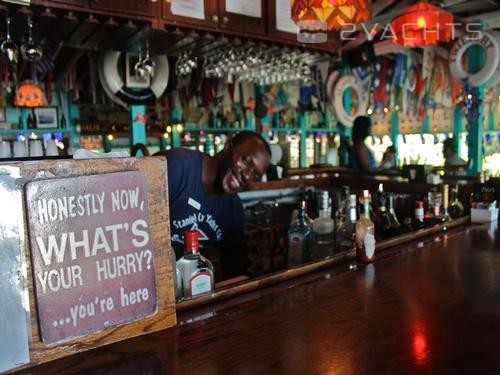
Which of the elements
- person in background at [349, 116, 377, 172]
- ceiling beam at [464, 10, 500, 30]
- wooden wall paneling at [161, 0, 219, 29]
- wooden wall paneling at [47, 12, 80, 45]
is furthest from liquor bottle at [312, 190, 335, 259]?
ceiling beam at [464, 10, 500, 30]

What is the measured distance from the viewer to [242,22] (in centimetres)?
277

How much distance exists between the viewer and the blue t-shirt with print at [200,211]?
6.28ft

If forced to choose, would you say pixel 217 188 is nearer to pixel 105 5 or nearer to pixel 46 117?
pixel 105 5

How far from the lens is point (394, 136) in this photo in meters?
9.34

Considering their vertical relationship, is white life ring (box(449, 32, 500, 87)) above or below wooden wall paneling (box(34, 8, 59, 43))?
above

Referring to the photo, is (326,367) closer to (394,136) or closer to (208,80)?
(208,80)

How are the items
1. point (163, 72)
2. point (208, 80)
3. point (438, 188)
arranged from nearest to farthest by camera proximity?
point (438, 188), point (163, 72), point (208, 80)

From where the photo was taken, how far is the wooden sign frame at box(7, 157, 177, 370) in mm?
695

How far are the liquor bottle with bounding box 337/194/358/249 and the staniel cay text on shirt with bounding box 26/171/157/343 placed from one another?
103 centimetres

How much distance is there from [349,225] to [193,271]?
0.86 meters

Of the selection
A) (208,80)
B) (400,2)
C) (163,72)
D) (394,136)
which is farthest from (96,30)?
(394,136)

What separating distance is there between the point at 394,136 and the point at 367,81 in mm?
2597

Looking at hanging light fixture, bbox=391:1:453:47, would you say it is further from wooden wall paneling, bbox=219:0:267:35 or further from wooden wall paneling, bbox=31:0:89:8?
wooden wall paneling, bbox=31:0:89:8

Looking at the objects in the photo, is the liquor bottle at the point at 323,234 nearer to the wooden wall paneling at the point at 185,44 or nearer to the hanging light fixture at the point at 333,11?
the hanging light fixture at the point at 333,11
